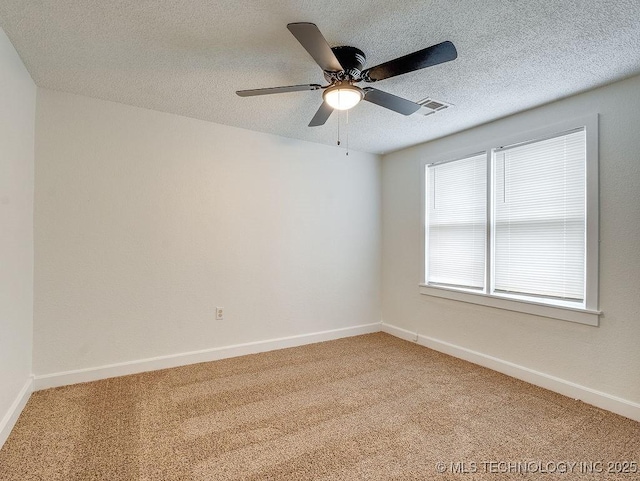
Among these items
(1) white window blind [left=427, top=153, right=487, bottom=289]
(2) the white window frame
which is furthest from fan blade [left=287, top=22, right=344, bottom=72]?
(1) white window blind [left=427, top=153, right=487, bottom=289]

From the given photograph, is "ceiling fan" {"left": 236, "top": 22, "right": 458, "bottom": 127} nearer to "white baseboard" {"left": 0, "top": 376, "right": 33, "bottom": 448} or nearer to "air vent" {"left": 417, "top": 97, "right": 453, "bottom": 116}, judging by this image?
"air vent" {"left": 417, "top": 97, "right": 453, "bottom": 116}

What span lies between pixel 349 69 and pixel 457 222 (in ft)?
7.25

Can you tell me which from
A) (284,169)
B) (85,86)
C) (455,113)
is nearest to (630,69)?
(455,113)

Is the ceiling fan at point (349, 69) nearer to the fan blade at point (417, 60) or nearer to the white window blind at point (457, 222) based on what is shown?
the fan blade at point (417, 60)

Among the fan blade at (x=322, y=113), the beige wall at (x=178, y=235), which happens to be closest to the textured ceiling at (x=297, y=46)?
the fan blade at (x=322, y=113)

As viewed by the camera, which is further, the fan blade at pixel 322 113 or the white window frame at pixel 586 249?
the white window frame at pixel 586 249

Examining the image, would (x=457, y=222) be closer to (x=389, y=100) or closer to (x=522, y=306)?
(x=522, y=306)

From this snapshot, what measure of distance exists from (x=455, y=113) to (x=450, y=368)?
2.39 meters

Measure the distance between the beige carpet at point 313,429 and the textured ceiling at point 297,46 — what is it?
7.80 feet

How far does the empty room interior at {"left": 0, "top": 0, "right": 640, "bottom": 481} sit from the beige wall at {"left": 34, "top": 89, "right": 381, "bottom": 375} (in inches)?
0.8

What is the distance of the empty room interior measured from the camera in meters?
1.78

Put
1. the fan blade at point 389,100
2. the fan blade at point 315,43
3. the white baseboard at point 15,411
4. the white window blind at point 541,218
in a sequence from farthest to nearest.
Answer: the white window blind at point 541,218
the fan blade at point 389,100
the white baseboard at point 15,411
the fan blade at point 315,43

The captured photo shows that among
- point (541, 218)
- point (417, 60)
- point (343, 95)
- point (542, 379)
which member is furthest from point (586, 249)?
point (343, 95)

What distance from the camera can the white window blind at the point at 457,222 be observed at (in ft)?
10.8
